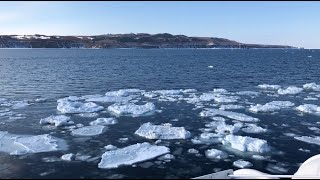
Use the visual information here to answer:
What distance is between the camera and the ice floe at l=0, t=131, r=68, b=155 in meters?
13.7

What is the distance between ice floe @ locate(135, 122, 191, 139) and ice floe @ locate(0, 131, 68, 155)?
3598 millimetres

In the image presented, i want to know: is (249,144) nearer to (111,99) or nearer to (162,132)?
(162,132)

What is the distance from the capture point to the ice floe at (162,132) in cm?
1548

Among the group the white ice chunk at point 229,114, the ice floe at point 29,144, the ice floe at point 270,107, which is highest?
the ice floe at point 270,107

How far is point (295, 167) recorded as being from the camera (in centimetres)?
1210

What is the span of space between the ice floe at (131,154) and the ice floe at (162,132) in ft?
4.83

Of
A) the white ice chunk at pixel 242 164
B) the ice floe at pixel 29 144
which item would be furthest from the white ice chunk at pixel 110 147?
the white ice chunk at pixel 242 164

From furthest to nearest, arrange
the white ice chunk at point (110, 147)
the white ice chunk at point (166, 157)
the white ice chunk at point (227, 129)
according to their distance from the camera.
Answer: the white ice chunk at point (227, 129), the white ice chunk at point (110, 147), the white ice chunk at point (166, 157)

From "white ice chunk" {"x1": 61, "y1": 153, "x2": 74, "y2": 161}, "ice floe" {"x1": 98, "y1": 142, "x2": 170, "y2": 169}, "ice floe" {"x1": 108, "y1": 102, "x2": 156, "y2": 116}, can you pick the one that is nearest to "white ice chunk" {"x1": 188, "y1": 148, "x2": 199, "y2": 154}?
"ice floe" {"x1": 98, "y1": 142, "x2": 170, "y2": 169}

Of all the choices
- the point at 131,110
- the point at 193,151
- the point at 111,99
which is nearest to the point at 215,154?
the point at 193,151

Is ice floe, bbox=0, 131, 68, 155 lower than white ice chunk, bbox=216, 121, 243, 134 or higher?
lower

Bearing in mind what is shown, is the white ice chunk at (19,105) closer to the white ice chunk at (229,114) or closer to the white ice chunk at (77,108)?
the white ice chunk at (77,108)

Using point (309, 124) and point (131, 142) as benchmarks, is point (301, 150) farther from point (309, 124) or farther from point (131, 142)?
point (131, 142)

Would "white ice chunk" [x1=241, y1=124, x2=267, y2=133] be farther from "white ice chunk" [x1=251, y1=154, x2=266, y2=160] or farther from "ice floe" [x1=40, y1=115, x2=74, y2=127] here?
"ice floe" [x1=40, y1=115, x2=74, y2=127]
